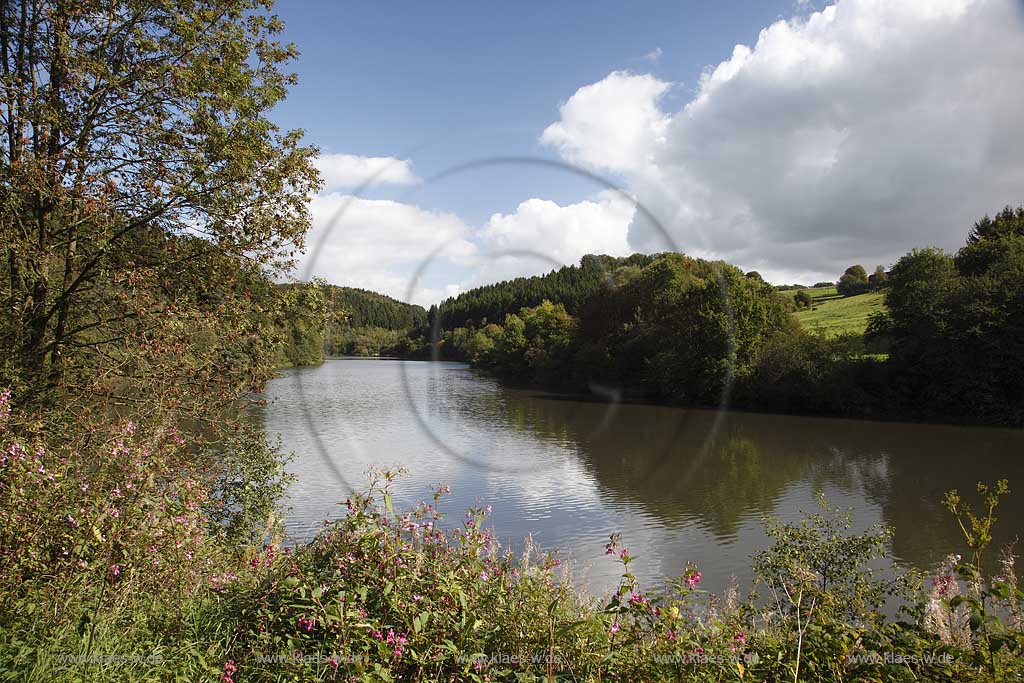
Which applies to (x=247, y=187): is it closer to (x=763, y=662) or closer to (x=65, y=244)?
(x=65, y=244)

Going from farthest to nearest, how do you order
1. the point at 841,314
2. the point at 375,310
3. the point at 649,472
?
the point at 841,314 < the point at 375,310 < the point at 649,472

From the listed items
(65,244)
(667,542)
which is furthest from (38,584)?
(667,542)

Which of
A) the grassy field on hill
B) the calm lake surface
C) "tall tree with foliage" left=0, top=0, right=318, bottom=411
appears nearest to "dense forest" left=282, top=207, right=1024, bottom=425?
the calm lake surface

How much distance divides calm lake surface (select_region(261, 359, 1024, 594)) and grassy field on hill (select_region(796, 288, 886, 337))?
13.5 metres

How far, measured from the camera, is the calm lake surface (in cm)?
1252

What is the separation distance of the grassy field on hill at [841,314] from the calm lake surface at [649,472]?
1346cm

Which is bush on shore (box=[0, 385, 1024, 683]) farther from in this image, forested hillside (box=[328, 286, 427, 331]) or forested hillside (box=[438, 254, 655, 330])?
forested hillside (box=[438, 254, 655, 330])

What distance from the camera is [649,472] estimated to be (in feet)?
64.4

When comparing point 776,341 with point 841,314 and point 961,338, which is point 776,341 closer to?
point 961,338

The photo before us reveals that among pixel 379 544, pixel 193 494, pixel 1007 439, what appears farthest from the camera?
pixel 1007 439

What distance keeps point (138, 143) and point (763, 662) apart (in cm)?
833

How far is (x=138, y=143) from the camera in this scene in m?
7.43

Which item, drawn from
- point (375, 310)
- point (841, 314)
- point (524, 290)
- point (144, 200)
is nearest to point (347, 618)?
point (144, 200)

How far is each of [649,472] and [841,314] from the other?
126 ft
